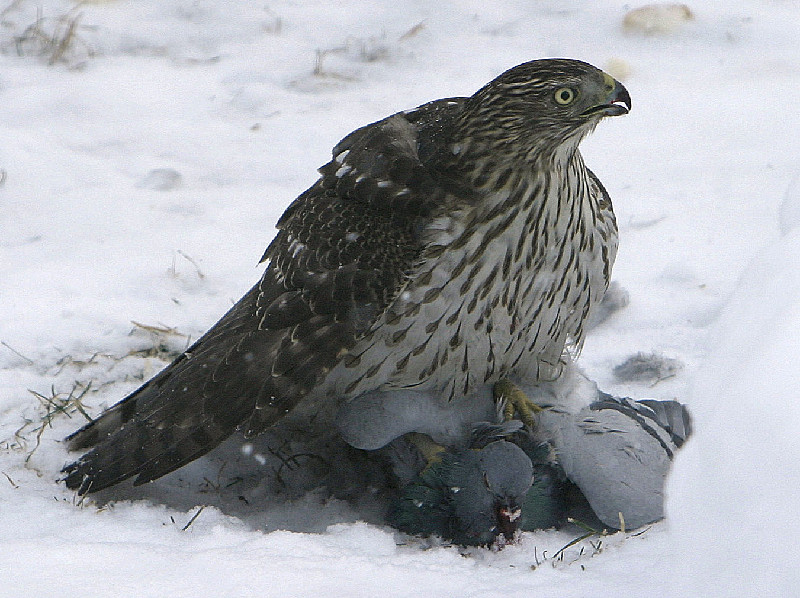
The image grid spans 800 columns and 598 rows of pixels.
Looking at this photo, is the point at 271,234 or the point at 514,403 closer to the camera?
the point at 514,403

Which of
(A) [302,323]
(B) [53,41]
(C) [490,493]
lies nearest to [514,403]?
(C) [490,493]

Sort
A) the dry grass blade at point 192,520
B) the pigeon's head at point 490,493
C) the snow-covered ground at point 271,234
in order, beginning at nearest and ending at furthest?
the snow-covered ground at point 271,234
the dry grass blade at point 192,520
the pigeon's head at point 490,493

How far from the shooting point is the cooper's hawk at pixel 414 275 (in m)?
3.08

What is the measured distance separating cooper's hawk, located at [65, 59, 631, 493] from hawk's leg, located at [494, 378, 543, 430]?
0.18 meters

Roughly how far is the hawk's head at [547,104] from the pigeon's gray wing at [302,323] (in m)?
0.24

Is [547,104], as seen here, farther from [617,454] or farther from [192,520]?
[192,520]

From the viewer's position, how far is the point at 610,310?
4.20m

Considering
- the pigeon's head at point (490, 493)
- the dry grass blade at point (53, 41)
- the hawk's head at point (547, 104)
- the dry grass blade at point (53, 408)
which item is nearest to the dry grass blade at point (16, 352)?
the dry grass blade at point (53, 408)

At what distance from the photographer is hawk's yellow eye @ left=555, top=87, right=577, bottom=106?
306 centimetres

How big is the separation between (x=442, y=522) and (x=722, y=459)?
5.76ft

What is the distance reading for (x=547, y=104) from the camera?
10.1 feet

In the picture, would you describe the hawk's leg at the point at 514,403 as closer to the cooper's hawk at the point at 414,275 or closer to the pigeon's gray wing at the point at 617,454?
the pigeon's gray wing at the point at 617,454

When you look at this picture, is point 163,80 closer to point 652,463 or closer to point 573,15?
point 573,15

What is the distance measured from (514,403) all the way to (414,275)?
Answer: 0.68 metres
